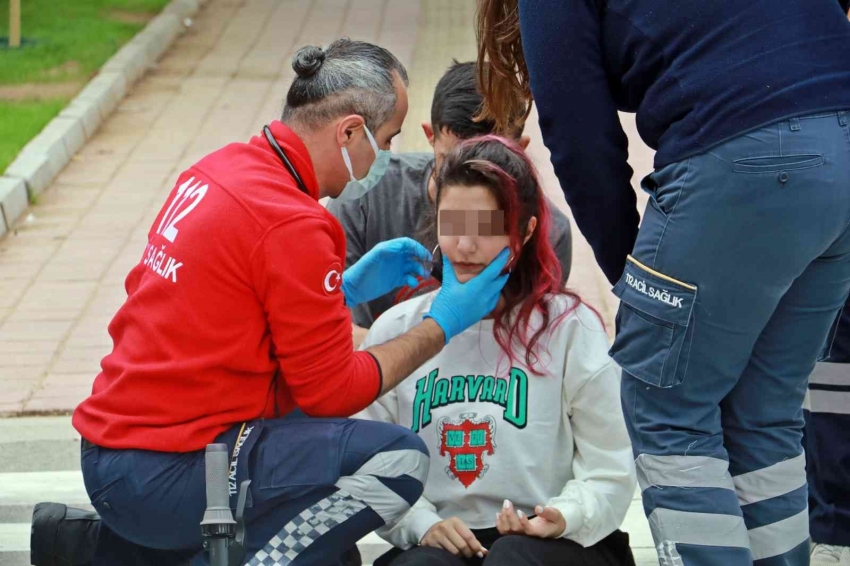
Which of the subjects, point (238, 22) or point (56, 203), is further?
point (238, 22)

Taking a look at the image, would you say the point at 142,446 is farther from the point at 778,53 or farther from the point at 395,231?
the point at 778,53

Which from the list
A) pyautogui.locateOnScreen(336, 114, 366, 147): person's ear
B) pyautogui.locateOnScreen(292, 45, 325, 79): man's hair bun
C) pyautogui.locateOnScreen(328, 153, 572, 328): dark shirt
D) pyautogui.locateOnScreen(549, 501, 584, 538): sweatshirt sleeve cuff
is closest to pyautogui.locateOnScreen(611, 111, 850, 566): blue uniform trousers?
pyautogui.locateOnScreen(549, 501, 584, 538): sweatshirt sleeve cuff

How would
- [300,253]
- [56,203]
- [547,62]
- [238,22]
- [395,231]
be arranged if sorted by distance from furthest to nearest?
[238,22], [56,203], [395,231], [300,253], [547,62]

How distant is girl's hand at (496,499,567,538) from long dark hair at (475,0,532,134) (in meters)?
0.81

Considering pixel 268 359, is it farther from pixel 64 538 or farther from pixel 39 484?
pixel 39 484

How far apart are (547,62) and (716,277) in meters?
0.46

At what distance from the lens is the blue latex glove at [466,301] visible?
2445mm

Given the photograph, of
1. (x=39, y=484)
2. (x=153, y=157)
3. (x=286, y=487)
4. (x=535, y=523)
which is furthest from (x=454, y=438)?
(x=153, y=157)

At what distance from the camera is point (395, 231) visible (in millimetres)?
3236

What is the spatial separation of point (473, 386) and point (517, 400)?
10 cm

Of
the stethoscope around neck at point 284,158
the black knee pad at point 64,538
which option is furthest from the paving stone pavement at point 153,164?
the stethoscope around neck at point 284,158

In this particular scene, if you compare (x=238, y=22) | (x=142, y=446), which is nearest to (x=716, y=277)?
(x=142, y=446)

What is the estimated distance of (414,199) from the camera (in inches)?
127

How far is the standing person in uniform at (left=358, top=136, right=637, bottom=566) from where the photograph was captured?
2.42 metres
